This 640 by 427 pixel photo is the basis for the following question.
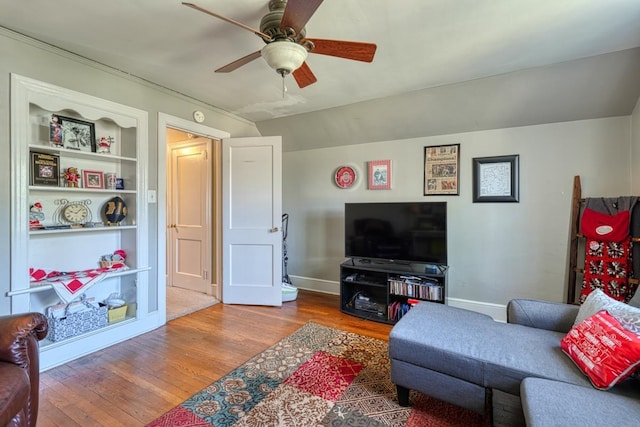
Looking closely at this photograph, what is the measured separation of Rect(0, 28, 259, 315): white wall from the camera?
77.5 inches

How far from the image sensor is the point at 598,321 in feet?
4.66

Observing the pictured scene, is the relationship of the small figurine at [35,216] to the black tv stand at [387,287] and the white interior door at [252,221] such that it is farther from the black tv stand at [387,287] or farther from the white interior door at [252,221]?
the black tv stand at [387,287]

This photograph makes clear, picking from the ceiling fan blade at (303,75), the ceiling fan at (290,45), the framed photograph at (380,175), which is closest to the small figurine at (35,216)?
the ceiling fan at (290,45)

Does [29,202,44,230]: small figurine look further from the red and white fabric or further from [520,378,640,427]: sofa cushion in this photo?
[520,378,640,427]: sofa cushion

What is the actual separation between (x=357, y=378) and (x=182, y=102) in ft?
10.2

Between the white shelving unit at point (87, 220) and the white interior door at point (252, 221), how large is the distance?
93 centimetres

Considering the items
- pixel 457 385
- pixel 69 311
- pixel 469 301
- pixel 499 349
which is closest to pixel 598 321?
pixel 499 349

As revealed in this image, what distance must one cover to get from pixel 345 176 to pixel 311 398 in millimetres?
2644

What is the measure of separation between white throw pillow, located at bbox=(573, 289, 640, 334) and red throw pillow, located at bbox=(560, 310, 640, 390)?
3 cm

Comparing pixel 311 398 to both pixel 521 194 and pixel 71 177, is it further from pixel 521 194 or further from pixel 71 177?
pixel 521 194

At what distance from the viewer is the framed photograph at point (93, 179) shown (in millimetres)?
2508

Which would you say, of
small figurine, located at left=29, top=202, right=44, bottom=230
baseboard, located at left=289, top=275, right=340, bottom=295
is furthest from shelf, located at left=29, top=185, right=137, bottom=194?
baseboard, located at left=289, top=275, right=340, bottom=295

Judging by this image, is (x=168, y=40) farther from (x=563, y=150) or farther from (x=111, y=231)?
(x=563, y=150)

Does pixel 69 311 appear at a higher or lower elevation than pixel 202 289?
higher
